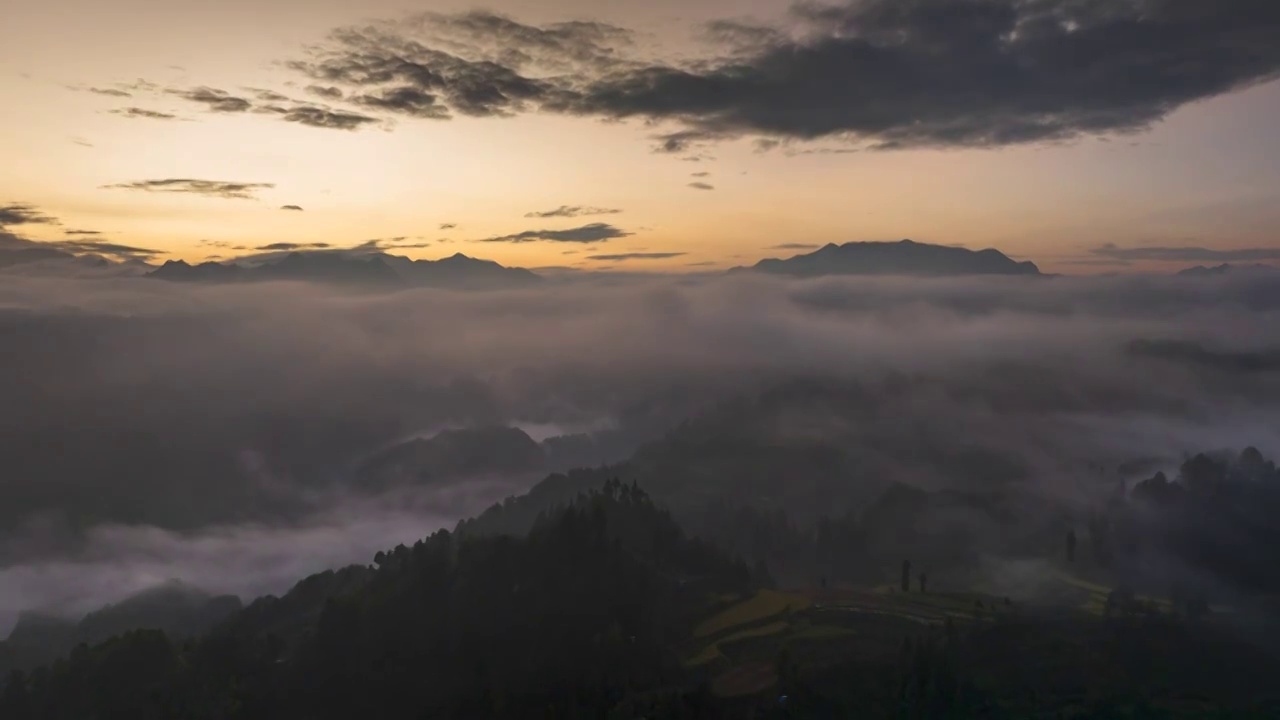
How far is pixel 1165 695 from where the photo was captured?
195m

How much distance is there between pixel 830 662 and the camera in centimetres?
18838

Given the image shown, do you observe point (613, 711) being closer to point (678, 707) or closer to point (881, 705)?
point (678, 707)

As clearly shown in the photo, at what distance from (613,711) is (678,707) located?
46.0ft

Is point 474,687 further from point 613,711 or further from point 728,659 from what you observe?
point 728,659

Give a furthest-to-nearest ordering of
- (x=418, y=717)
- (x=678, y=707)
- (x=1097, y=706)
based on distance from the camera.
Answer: (x=418, y=717)
(x=1097, y=706)
(x=678, y=707)

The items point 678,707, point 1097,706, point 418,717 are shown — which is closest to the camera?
point 678,707

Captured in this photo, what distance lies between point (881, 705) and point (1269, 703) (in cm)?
10360

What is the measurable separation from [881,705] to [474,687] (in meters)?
94.7

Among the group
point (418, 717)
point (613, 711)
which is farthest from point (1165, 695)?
point (418, 717)

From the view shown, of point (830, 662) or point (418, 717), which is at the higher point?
point (830, 662)

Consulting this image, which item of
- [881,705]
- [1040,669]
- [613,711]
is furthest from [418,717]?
[1040,669]

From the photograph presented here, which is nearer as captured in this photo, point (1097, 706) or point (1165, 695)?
point (1097, 706)

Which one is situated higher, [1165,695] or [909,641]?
[909,641]

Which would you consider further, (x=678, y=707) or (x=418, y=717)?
(x=418, y=717)
